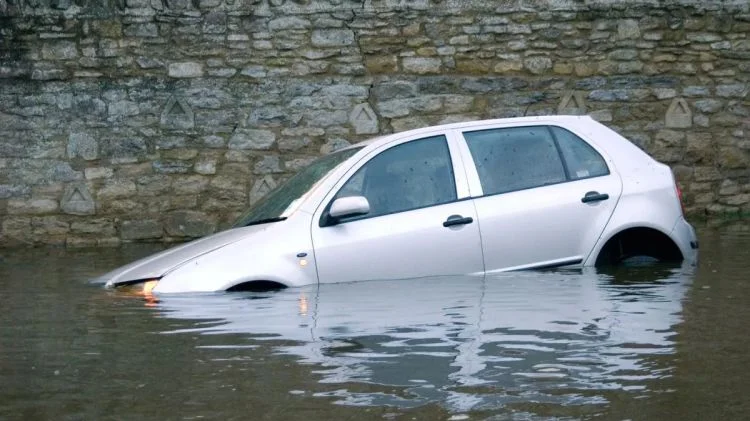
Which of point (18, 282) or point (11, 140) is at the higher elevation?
point (11, 140)

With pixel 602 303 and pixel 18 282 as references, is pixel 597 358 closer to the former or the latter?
pixel 602 303

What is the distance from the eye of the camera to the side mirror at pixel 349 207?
29.6 ft

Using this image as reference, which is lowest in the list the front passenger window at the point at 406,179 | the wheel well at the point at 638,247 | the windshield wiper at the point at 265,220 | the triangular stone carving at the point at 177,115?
the wheel well at the point at 638,247

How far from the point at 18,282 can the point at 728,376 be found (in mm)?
6929

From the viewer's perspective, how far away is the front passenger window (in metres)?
9.38

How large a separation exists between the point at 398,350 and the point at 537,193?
296 cm

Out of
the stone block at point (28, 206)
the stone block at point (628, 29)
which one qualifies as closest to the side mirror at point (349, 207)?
the stone block at point (28, 206)

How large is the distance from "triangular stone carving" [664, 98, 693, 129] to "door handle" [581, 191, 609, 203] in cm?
600

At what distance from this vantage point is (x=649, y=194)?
9.82 metres

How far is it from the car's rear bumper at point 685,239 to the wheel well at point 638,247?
37 millimetres

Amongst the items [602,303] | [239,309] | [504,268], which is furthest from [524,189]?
[239,309]

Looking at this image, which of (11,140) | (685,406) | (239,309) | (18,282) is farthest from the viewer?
(11,140)

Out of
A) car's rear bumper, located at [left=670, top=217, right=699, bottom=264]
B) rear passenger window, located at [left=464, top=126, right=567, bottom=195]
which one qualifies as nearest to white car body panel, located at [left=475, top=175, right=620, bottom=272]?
rear passenger window, located at [left=464, top=126, right=567, bottom=195]

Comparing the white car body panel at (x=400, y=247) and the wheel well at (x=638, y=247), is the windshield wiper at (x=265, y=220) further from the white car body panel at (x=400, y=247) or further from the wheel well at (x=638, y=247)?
the wheel well at (x=638, y=247)
